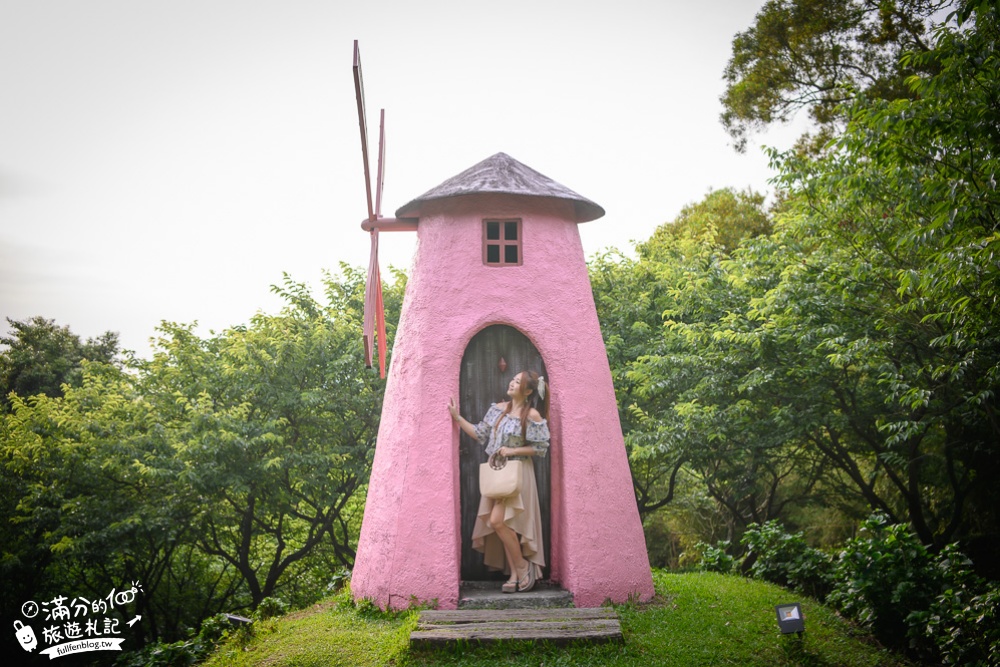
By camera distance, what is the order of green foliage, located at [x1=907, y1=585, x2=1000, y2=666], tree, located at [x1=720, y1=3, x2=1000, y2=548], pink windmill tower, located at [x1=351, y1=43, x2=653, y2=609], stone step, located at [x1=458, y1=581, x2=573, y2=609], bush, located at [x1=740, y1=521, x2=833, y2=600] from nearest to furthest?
green foliage, located at [x1=907, y1=585, x2=1000, y2=666] < tree, located at [x1=720, y1=3, x2=1000, y2=548] < stone step, located at [x1=458, y1=581, x2=573, y2=609] < pink windmill tower, located at [x1=351, y1=43, x2=653, y2=609] < bush, located at [x1=740, y1=521, x2=833, y2=600]

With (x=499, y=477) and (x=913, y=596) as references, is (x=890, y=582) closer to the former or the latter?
(x=913, y=596)

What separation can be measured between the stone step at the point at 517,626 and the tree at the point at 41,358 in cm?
1536

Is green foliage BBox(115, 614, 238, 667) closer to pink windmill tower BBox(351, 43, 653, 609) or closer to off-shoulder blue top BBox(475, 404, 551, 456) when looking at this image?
pink windmill tower BBox(351, 43, 653, 609)

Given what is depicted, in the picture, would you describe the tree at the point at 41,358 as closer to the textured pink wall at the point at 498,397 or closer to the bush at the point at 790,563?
the textured pink wall at the point at 498,397

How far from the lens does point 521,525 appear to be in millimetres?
8648

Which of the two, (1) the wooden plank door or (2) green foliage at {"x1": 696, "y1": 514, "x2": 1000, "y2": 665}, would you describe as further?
(1) the wooden plank door

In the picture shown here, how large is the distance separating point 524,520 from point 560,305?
2498 millimetres

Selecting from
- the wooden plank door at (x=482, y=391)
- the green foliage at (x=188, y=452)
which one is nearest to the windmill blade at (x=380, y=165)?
the wooden plank door at (x=482, y=391)

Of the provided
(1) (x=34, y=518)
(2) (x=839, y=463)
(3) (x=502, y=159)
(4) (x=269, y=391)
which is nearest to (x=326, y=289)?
(4) (x=269, y=391)

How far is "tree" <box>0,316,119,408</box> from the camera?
20328 mm

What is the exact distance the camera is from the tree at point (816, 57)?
47.0 ft

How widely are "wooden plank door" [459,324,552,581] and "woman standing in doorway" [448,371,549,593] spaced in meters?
0.45

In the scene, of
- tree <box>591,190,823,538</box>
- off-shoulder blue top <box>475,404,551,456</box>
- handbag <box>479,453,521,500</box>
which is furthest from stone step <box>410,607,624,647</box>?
tree <box>591,190,823,538</box>

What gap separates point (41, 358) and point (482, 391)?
54.3ft
